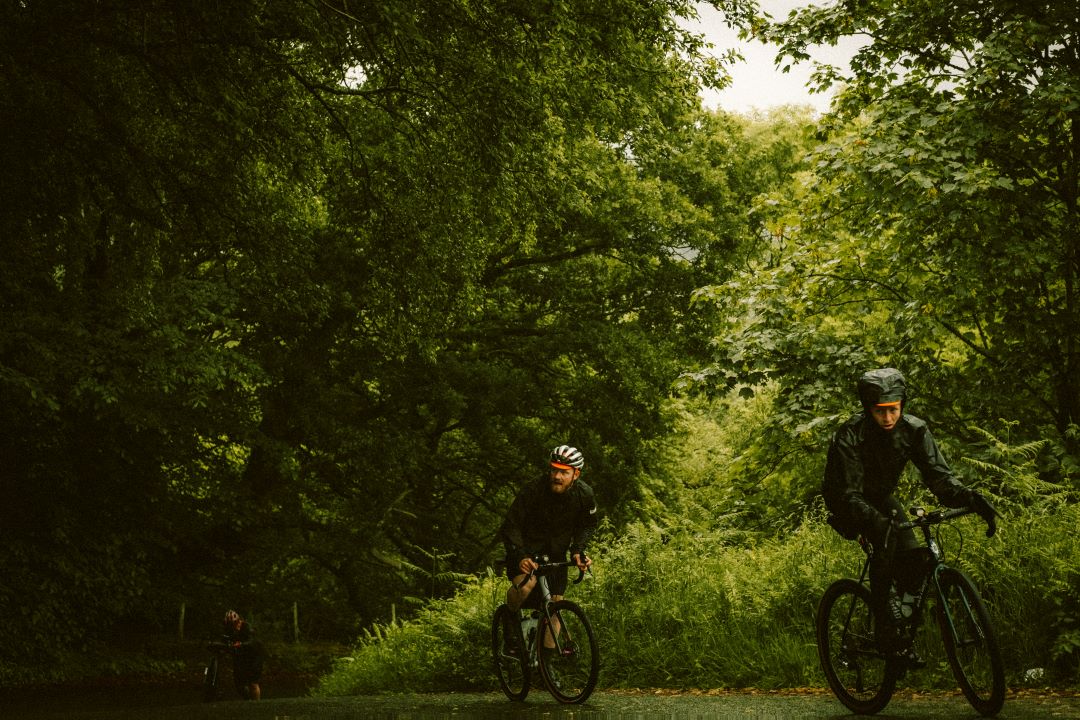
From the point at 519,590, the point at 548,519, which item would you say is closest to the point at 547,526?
the point at 548,519

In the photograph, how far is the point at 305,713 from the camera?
335 inches

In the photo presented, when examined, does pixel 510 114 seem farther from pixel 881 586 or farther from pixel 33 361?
pixel 33 361

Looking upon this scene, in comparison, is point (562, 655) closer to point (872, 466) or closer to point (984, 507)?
point (872, 466)

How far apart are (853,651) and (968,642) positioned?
2.73ft

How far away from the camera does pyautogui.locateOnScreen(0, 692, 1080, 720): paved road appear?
20.5 ft

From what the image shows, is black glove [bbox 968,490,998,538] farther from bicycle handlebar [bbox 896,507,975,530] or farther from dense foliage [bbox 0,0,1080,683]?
dense foliage [bbox 0,0,1080,683]

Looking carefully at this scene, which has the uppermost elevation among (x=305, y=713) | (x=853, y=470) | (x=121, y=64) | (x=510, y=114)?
(x=121, y=64)

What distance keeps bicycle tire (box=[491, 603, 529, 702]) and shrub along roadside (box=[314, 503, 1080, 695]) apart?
4.57 feet

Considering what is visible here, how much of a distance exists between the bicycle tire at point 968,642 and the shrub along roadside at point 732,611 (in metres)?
1.56

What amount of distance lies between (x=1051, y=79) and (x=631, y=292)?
1417cm

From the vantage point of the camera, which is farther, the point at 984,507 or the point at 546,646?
the point at 546,646

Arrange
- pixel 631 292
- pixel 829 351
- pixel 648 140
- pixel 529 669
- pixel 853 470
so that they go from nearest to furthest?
pixel 853 470 < pixel 529 669 < pixel 829 351 < pixel 648 140 < pixel 631 292

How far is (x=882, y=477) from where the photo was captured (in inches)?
245

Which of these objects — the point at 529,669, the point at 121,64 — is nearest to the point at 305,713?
the point at 529,669
